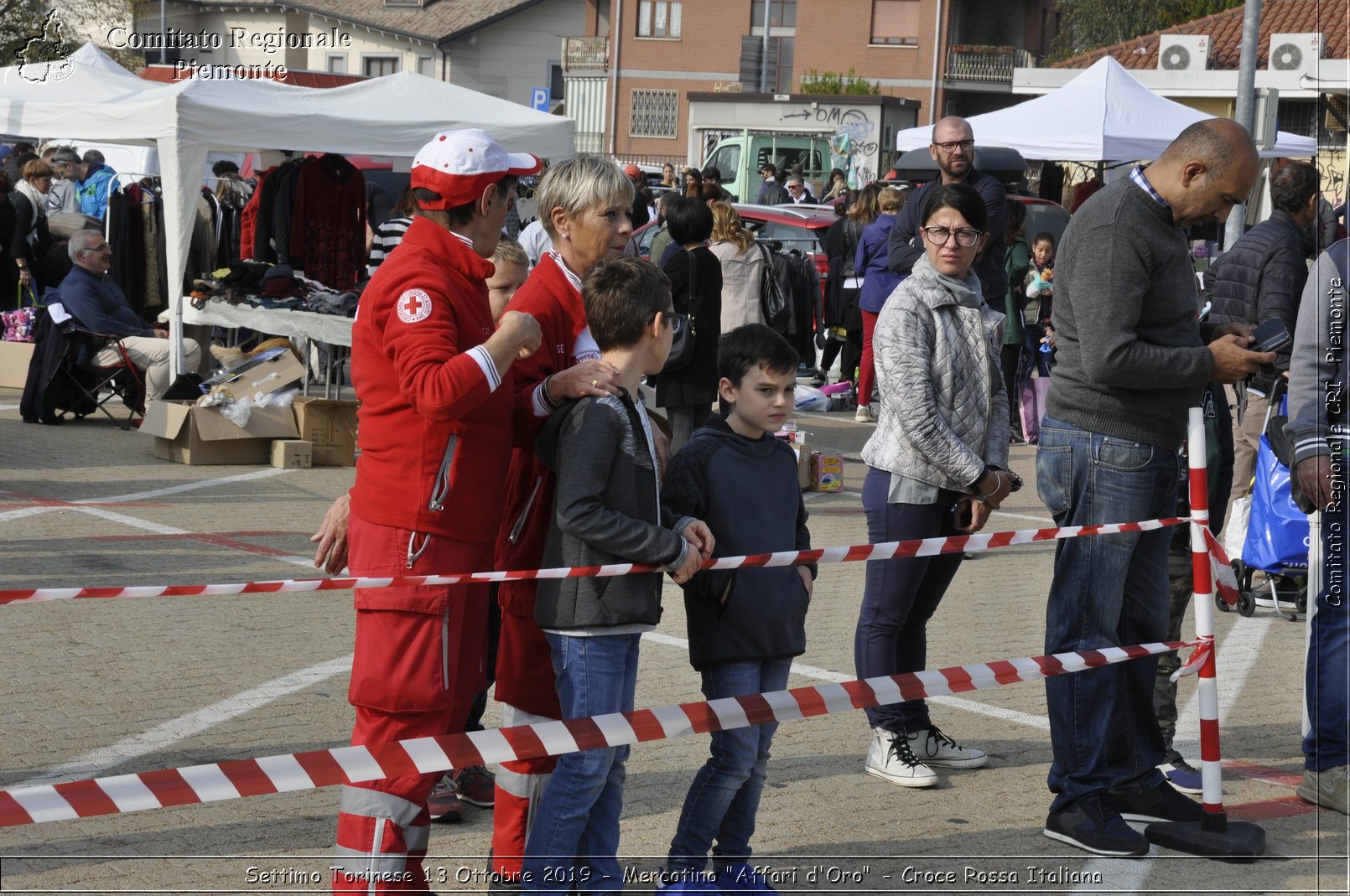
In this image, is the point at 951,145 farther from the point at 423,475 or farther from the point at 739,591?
the point at 423,475

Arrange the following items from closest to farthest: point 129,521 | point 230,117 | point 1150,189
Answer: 1. point 1150,189
2. point 129,521
3. point 230,117

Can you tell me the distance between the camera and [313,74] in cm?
2167

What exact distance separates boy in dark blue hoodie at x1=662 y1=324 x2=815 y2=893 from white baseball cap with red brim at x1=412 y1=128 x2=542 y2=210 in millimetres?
913

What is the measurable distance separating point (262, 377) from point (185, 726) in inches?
241

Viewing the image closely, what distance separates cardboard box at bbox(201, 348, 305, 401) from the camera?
1101 centimetres

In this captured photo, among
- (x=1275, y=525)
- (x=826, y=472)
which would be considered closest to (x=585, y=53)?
(x=826, y=472)

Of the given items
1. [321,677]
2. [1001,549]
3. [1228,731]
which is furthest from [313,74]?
[1228,731]

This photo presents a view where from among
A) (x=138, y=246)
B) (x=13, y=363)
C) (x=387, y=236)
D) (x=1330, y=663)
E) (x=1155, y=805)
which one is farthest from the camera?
(x=138, y=246)

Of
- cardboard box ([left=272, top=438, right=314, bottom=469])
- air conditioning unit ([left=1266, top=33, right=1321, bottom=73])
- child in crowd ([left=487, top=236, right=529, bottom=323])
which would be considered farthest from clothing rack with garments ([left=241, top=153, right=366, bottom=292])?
air conditioning unit ([left=1266, top=33, right=1321, bottom=73])

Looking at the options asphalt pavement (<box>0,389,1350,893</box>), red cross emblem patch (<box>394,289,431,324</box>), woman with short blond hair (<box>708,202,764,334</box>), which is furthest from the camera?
woman with short blond hair (<box>708,202,764,334</box>)

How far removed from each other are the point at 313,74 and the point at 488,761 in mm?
19933

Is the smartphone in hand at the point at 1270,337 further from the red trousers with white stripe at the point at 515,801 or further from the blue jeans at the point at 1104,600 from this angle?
the red trousers with white stripe at the point at 515,801

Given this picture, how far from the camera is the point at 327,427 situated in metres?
11.1

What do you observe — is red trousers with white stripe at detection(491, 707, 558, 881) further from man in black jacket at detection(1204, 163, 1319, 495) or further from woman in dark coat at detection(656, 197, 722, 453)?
woman in dark coat at detection(656, 197, 722, 453)
